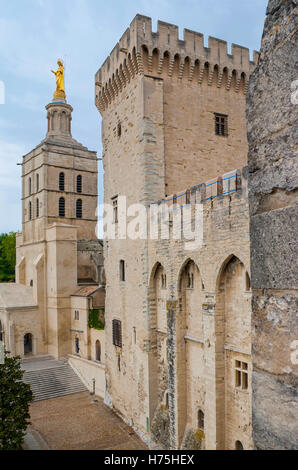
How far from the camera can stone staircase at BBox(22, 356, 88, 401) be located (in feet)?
78.1

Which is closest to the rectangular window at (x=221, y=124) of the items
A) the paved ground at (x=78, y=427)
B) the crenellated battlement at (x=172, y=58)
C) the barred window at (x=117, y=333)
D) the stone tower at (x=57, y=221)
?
the crenellated battlement at (x=172, y=58)

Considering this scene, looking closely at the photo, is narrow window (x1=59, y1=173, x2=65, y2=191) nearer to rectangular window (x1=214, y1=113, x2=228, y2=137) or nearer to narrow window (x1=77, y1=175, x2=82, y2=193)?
narrow window (x1=77, y1=175, x2=82, y2=193)

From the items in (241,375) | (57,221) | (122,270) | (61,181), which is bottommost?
(241,375)

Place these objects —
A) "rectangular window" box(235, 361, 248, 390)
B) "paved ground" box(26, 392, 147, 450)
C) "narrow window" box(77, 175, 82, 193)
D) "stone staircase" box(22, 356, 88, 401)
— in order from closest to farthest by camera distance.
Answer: "rectangular window" box(235, 361, 248, 390)
"paved ground" box(26, 392, 147, 450)
"stone staircase" box(22, 356, 88, 401)
"narrow window" box(77, 175, 82, 193)

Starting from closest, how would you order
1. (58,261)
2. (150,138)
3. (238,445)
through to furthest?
(238,445) < (150,138) < (58,261)

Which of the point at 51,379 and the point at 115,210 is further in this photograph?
Result: the point at 51,379

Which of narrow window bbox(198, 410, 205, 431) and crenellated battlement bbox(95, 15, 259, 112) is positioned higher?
crenellated battlement bbox(95, 15, 259, 112)

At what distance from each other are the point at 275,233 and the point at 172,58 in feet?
54.5

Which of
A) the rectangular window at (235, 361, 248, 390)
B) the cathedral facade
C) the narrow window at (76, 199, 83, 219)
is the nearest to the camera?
the rectangular window at (235, 361, 248, 390)

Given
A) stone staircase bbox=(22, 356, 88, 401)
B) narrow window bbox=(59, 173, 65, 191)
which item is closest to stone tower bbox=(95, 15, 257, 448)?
stone staircase bbox=(22, 356, 88, 401)

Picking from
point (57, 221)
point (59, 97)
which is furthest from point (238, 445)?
point (59, 97)

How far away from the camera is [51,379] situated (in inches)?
996

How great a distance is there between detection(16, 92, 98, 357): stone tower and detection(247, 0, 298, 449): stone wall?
29166 mm

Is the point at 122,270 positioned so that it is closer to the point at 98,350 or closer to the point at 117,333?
the point at 117,333
